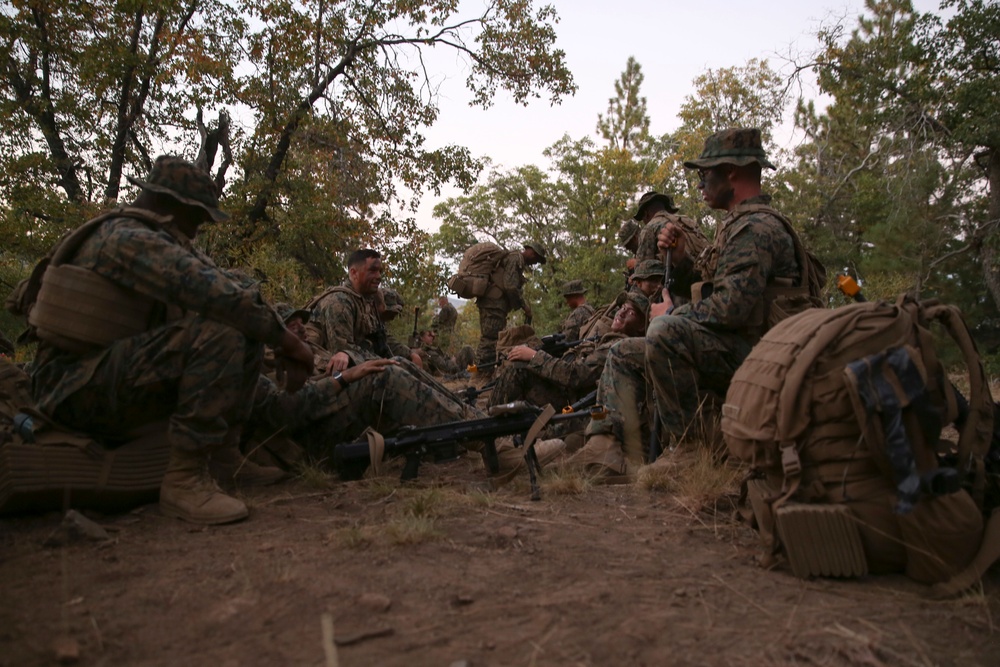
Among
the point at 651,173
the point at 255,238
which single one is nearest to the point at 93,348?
the point at 255,238

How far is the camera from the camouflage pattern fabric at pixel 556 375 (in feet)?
20.4

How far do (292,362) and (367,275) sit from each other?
2.63 meters

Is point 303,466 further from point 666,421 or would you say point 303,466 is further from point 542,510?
point 666,421

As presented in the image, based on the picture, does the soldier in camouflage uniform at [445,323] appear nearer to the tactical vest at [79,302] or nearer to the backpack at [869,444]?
the tactical vest at [79,302]

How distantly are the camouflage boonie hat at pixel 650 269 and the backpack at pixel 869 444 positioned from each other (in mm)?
3006

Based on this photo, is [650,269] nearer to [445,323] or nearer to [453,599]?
[453,599]

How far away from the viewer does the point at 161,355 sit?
3.37 meters

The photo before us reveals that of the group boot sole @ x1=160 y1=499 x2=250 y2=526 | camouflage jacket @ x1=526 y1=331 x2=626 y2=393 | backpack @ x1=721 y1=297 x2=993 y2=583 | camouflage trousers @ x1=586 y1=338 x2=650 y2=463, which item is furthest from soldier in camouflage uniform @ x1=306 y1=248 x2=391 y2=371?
backpack @ x1=721 y1=297 x2=993 y2=583

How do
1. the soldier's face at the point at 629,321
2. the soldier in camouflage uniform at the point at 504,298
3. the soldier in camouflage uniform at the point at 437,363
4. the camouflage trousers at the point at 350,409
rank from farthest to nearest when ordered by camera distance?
the soldier in camouflage uniform at the point at 437,363 → the soldier in camouflage uniform at the point at 504,298 → the soldier's face at the point at 629,321 → the camouflage trousers at the point at 350,409

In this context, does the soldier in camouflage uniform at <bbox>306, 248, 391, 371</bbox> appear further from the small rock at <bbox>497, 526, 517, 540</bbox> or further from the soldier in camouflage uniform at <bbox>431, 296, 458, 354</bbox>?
the soldier in camouflage uniform at <bbox>431, 296, 458, 354</bbox>

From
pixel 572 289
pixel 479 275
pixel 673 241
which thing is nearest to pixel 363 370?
pixel 673 241

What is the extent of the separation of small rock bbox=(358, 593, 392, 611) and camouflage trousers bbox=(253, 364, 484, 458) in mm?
2364

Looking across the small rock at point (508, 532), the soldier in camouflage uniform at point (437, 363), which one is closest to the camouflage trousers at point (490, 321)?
the soldier in camouflage uniform at point (437, 363)

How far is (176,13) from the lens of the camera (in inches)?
485
